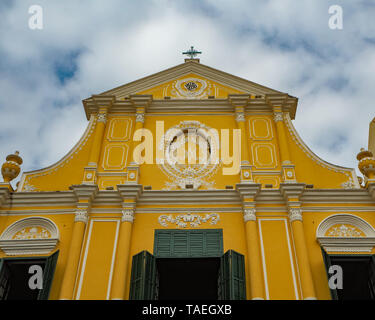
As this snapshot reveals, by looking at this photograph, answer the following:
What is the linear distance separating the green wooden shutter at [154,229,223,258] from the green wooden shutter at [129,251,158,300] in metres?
0.62

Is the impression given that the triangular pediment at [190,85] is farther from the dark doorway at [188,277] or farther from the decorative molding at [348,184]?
the dark doorway at [188,277]

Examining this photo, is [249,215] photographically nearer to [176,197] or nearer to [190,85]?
[176,197]

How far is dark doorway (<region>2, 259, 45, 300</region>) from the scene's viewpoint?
485 inches

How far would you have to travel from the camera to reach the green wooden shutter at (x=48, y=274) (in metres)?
11.4

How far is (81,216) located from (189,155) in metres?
4.13

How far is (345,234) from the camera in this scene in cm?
1266

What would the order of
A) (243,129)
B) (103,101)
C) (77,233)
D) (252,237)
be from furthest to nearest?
(103,101)
(243,129)
(77,233)
(252,237)

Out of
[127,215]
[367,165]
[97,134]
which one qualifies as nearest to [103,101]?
[97,134]

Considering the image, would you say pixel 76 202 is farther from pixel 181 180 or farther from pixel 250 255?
pixel 250 255

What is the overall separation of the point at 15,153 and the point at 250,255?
798 cm

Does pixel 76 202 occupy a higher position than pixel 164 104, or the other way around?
pixel 164 104
